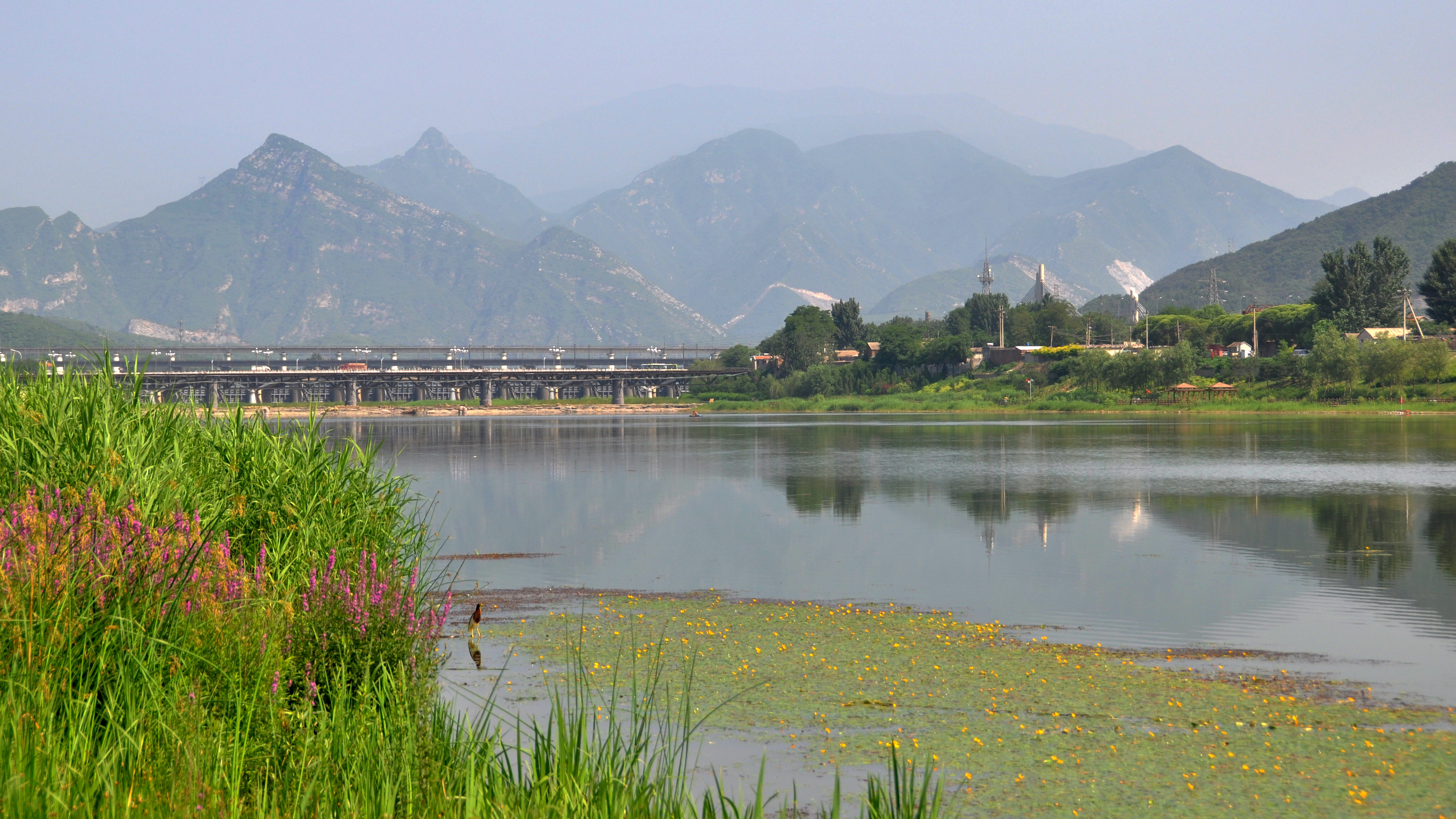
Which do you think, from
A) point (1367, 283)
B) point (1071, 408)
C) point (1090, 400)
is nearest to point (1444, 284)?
point (1367, 283)

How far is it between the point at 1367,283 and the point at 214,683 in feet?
598

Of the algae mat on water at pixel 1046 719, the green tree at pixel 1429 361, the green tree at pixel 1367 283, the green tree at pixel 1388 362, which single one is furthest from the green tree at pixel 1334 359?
the algae mat on water at pixel 1046 719

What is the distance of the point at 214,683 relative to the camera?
11266mm

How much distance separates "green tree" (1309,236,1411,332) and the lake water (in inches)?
3525

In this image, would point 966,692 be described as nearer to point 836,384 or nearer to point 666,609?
A: point 666,609

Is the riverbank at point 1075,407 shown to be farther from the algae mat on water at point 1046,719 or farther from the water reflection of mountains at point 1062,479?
the algae mat on water at point 1046,719

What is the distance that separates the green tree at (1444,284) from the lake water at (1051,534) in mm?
85471

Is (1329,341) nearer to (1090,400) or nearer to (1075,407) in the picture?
(1090,400)

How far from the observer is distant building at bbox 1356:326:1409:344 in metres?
149

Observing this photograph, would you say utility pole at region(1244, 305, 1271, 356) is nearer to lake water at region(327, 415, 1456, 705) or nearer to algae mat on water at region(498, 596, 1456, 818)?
lake water at region(327, 415, 1456, 705)

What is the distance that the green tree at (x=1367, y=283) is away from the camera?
527 ft

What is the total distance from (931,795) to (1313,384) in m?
149

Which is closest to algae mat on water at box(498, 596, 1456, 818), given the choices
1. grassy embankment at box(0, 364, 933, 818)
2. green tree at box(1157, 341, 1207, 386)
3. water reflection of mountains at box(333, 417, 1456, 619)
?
grassy embankment at box(0, 364, 933, 818)

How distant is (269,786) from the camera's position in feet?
33.5
